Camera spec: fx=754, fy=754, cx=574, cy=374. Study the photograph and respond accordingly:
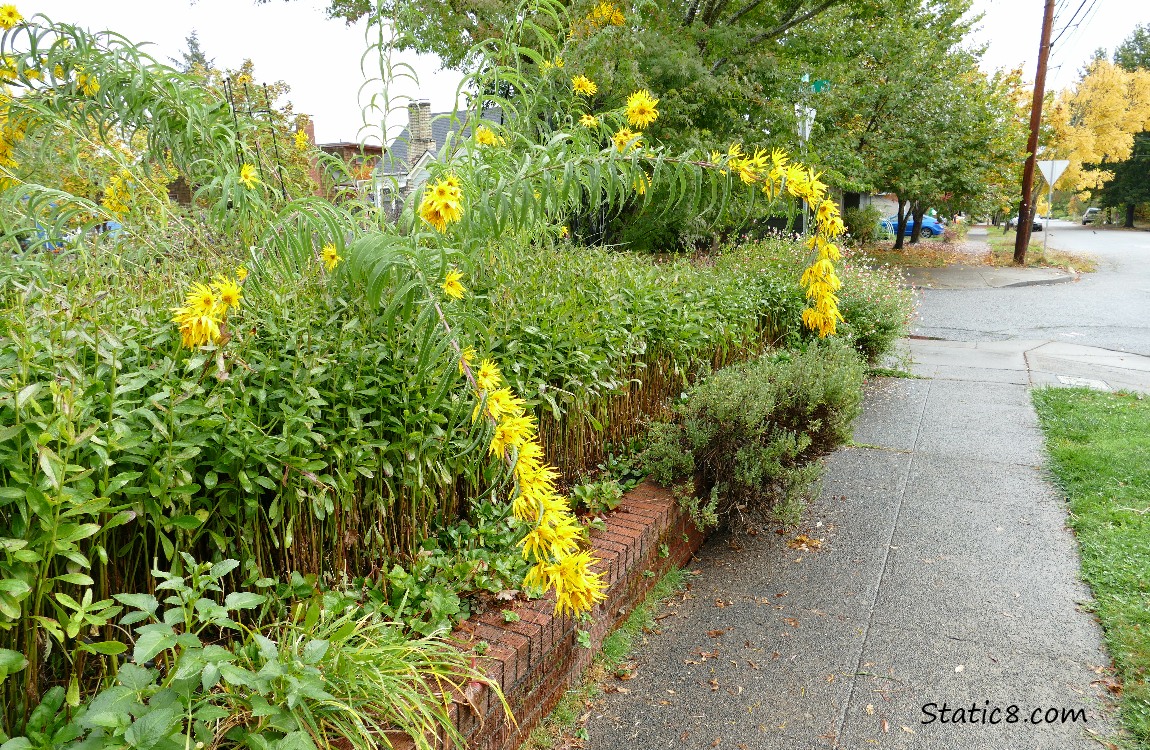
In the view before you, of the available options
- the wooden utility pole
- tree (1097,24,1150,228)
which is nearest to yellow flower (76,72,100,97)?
the wooden utility pole

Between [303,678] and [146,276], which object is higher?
[146,276]

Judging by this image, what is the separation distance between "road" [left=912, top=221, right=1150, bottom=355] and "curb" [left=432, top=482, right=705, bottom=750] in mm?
8095

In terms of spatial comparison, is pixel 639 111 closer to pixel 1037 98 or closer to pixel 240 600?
pixel 240 600

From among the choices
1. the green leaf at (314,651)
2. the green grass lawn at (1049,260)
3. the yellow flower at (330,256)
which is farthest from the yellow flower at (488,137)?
the green grass lawn at (1049,260)

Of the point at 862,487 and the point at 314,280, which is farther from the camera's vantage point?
the point at 862,487

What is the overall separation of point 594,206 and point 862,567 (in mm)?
2162

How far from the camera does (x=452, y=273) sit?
83.6 inches

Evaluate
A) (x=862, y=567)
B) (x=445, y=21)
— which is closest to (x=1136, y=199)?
(x=445, y=21)

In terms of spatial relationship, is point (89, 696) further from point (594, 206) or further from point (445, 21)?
point (445, 21)

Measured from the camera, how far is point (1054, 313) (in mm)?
12148

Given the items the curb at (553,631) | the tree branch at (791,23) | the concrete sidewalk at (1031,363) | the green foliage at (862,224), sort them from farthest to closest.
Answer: the green foliage at (862,224) < the tree branch at (791,23) < the concrete sidewalk at (1031,363) < the curb at (553,631)

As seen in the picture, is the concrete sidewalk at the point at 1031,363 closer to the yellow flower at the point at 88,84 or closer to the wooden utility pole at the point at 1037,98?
the yellow flower at the point at 88,84

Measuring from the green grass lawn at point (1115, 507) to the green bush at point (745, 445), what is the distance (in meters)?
1.26

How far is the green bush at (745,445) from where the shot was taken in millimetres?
3402
